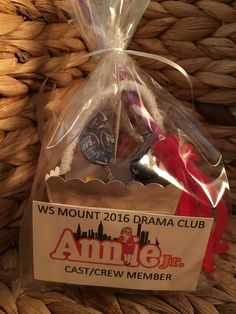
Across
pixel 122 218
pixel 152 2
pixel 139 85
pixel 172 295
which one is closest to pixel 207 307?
pixel 172 295

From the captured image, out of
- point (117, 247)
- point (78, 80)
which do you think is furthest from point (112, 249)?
point (78, 80)

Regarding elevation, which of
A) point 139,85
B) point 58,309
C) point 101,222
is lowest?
point 58,309

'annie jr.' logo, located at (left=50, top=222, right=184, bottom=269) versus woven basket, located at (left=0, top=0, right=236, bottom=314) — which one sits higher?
woven basket, located at (left=0, top=0, right=236, bottom=314)

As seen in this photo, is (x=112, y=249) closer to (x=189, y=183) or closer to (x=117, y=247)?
(x=117, y=247)

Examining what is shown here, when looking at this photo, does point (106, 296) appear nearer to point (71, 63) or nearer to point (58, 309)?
point (58, 309)

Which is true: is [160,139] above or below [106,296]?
above
